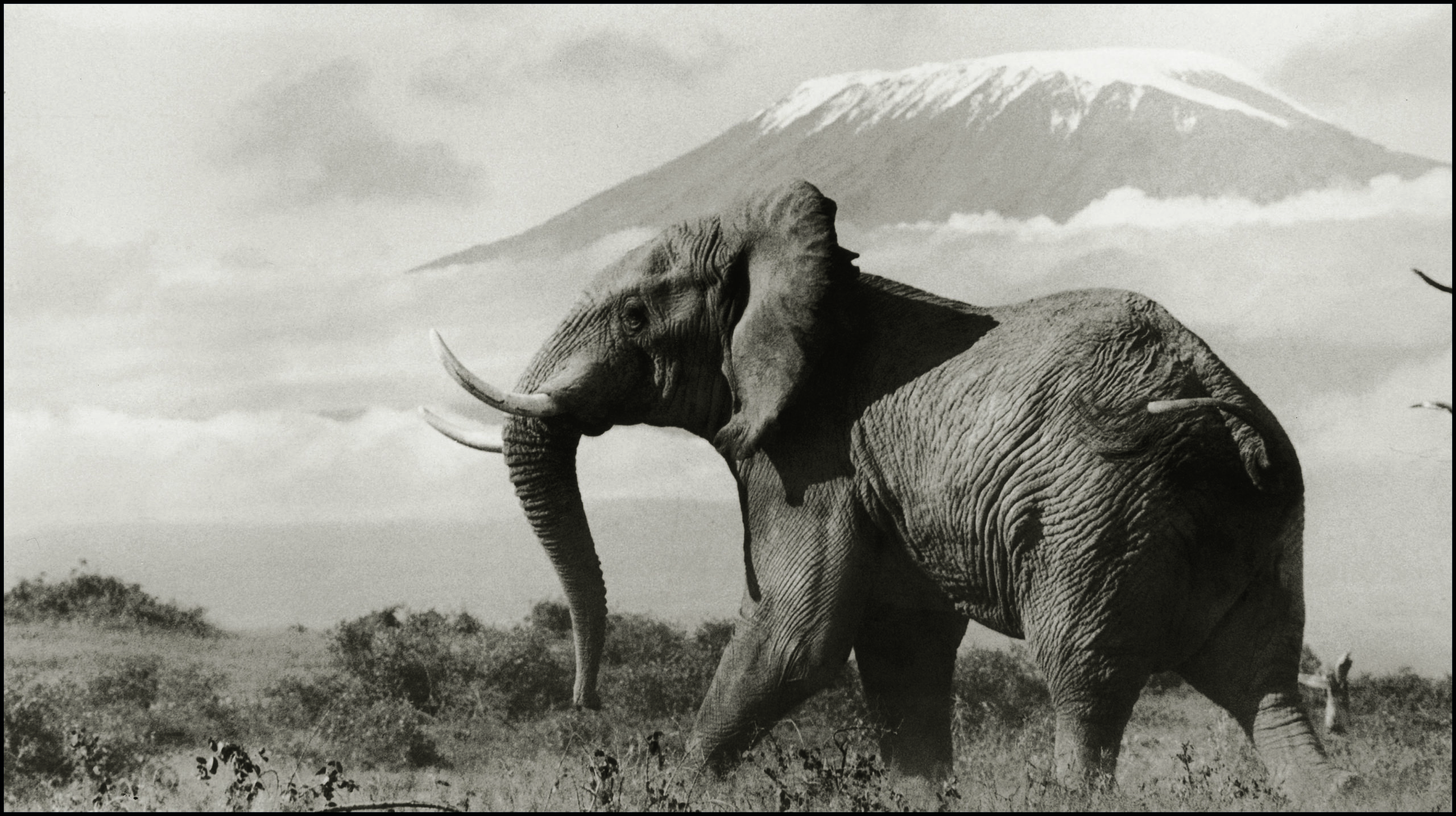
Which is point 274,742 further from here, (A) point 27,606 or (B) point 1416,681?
(B) point 1416,681

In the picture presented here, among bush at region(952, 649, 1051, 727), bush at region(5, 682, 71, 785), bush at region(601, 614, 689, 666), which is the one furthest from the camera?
bush at region(601, 614, 689, 666)

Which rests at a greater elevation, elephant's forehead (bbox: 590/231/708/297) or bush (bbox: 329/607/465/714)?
elephant's forehead (bbox: 590/231/708/297)

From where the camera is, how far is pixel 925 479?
948cm

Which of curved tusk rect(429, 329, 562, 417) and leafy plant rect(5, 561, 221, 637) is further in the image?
leafy plant rect(5, 561, 221, 637)

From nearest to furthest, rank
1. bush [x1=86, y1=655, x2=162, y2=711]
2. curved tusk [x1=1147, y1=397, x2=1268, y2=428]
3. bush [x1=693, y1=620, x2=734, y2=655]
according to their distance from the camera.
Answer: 1. curved tusk [x1=1147, y1=397, x2=1268, y2=428]
2. bush [x1=86, y1=655, x2=162, y2=711]
3. bush [x1=693, y1=620, x2=734, y2=655]

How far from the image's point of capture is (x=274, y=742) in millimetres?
15117

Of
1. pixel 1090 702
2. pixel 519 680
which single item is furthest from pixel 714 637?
pixel 1090 702

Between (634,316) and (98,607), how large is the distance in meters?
14.1

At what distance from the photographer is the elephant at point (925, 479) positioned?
891 cm

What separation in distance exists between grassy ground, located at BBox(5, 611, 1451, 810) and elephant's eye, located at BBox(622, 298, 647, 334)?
7.79ft

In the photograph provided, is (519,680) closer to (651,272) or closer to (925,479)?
(651,272)

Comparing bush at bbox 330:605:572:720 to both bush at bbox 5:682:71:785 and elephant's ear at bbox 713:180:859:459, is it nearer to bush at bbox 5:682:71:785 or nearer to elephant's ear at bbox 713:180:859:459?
bush at bbox 5:682:71:785

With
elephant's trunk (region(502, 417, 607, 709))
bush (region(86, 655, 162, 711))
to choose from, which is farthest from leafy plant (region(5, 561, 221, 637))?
elephant's trunk (region(502, 417, 607, 709))

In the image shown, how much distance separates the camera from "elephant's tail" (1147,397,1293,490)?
8.73 meters
